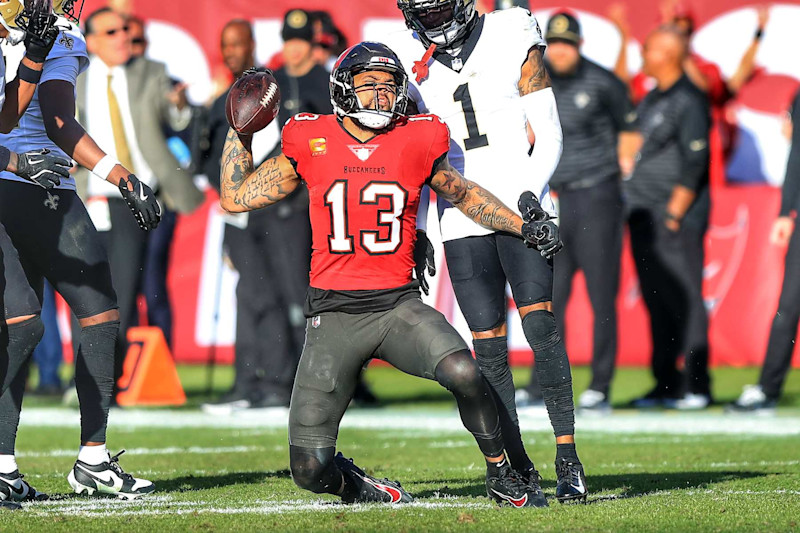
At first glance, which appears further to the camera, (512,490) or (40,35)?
(40,35)

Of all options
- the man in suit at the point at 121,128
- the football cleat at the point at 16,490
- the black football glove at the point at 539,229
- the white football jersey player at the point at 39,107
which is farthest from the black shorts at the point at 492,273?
the man in suit at the point at 121,128

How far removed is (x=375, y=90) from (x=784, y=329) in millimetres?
5179

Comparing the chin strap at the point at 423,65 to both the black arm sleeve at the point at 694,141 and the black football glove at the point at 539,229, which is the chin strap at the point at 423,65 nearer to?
the black football glove at the point at 539,229

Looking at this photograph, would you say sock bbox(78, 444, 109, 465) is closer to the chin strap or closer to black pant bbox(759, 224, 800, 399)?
the chin strap

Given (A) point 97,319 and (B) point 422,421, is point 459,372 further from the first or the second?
(B) point 422,421

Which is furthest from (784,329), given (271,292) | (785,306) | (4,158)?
(4,158)

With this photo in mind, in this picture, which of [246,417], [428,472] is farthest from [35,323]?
[246,417]

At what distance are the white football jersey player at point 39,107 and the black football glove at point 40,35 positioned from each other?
199mm

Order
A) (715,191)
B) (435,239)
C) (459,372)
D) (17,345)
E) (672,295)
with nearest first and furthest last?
1. (459,372)
2. (17,345)
3. (435,239)
4. (672,295)
5. (715,191)

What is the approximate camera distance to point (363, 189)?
530 centimetres

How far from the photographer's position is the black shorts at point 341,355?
→ 5301 mm

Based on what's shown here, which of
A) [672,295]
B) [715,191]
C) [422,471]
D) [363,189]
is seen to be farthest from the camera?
[715,191]

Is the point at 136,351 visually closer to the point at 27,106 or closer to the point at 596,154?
the point at 596,154

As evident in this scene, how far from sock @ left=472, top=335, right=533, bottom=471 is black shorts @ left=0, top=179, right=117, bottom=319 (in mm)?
1641
